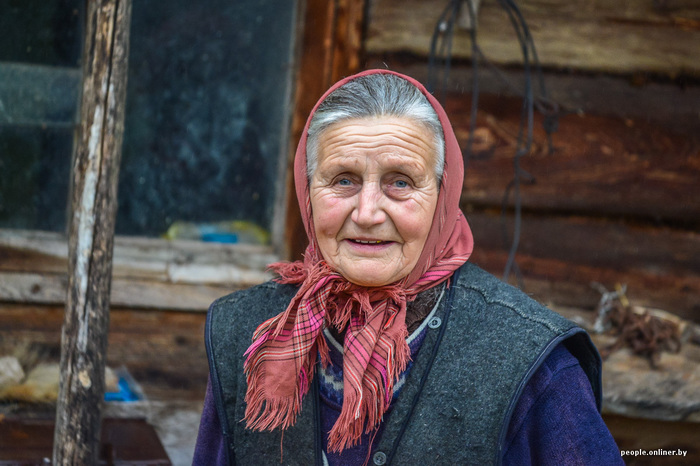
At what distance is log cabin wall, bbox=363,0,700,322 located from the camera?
2.91 meters

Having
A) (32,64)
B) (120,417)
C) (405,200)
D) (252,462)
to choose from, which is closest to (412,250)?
(405,200)

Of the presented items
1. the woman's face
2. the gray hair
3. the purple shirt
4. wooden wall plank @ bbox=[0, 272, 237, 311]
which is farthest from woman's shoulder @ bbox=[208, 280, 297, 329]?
wooden wall plank @ bbox=[0, 272, 237, 311]

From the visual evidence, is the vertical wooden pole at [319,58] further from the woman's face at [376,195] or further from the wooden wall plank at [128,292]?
the woman's face at [376,195]

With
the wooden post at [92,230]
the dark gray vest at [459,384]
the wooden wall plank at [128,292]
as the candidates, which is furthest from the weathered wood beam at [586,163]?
the wooden post at [92,230]

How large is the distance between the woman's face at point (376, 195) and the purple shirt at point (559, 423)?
391 millimetres

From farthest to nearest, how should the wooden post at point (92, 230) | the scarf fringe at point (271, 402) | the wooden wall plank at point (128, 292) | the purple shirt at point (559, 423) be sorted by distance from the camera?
the wooden wall plank at point (128, 292), the wooden post at point (92, 230), the scarf fringe at point (271, 402), the purple shirt at point (559, 423)

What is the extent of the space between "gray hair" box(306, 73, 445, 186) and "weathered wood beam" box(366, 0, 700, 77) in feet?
4.59

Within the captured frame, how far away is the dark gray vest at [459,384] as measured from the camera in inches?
57.8

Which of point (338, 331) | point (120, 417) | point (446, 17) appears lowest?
point (120, 417)

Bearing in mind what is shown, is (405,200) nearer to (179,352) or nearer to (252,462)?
(252,462)

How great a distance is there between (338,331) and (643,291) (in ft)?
6.65

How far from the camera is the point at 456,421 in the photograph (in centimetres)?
149

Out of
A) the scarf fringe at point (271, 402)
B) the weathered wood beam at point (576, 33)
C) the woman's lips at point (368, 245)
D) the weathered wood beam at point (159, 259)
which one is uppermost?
the weathered wood beam at point (576, 33)

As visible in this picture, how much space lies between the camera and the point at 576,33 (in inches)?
115
